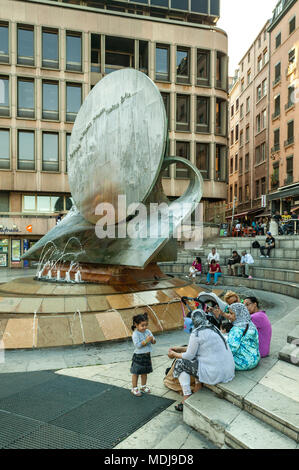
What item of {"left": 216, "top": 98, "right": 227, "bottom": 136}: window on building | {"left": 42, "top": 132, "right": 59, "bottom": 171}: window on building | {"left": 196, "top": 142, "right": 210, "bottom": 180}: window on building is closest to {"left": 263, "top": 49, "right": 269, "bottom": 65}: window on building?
{"left": 216, "top": 98, "right": 227, "bottom": 136}: window on building

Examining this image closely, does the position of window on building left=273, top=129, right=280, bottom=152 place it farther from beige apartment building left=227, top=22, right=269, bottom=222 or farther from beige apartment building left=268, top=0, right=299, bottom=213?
beige apartment building left=227, top=22, right=269, bottom=222

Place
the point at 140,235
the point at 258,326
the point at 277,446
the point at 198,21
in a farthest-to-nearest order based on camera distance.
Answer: the point at 198,21
the point at 140,235
the point at 258,326
the point at 277,446

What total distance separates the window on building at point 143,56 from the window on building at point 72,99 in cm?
589

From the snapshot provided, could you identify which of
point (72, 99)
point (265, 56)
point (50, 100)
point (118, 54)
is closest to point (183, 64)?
point (118, 54)

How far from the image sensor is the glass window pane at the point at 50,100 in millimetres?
28500

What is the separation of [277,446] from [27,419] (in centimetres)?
269

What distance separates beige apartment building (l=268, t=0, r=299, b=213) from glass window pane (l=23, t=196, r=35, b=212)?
68.5ft

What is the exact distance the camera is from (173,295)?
30.1 feet

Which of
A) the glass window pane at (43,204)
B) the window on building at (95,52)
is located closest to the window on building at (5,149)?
the glass window pane at (43,204)

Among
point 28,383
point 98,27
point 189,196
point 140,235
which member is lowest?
point 28,383

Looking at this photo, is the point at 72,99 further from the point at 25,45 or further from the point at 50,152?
the point at 25,45

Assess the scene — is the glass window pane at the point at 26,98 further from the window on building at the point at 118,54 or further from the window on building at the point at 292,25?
the window on building at the point at 292,25
